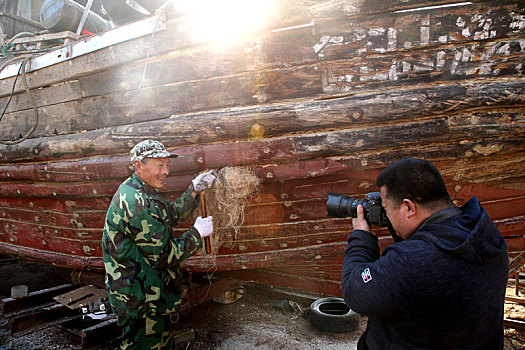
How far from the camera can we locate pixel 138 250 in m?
2.21

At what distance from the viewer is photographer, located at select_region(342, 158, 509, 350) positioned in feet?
3.83

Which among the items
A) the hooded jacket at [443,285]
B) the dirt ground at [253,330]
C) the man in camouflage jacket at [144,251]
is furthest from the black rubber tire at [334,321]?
the hooded jacket at [443,285]

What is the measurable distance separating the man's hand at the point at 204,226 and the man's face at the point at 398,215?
127 cm

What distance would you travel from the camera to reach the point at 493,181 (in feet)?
7.74

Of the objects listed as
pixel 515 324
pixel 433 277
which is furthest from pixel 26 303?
pixel 515 324

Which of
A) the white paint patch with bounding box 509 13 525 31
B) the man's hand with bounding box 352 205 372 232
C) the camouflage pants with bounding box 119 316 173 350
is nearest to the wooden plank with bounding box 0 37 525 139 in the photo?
the white paint patch with bounding box 509 13 525 31

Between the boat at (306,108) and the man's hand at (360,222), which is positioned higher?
the boat at (306,108)

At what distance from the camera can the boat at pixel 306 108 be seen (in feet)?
7.25

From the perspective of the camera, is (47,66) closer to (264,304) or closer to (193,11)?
(193,11)

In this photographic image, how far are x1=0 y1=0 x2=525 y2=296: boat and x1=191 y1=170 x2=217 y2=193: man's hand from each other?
4.6 inches

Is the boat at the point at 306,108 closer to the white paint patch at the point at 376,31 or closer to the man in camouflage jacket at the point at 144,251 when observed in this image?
the white paint patch at the point at 376,31

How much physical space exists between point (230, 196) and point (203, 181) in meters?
0.22

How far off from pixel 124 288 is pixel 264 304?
2633 millimetres

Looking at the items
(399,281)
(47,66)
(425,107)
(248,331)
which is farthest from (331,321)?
(47,66)
